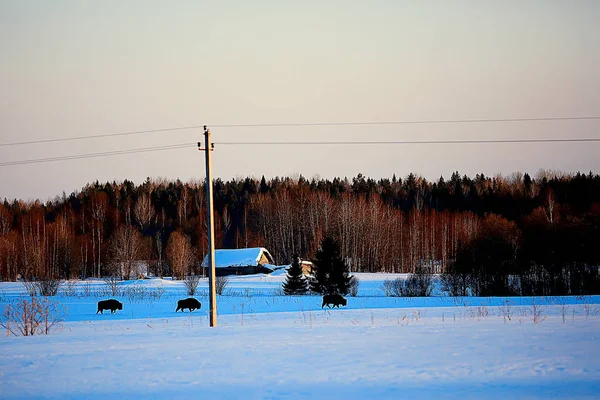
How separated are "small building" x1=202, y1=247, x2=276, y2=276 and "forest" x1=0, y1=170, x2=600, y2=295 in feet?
14.1

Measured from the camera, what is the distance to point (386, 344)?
1321 centimetres

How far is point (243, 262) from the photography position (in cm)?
7425

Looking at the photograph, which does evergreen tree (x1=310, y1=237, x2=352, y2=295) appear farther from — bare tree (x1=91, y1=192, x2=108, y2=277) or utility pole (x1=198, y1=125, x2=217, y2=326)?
bare tree (x1=91, y1=192, x2=108, y2=277)

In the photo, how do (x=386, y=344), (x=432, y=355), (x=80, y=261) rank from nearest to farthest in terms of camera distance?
(x=432, y=355), (x=386, y=344), (x=80, y=261)

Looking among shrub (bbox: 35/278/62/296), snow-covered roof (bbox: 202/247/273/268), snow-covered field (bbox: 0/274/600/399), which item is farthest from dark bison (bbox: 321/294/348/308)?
snow-covered roof (bbox: 202/247/273/268)

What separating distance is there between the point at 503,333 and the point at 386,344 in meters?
3.15

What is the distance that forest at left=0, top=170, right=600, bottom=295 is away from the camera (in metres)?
42.8

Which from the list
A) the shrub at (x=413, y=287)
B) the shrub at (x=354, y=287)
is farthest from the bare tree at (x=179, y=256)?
the shrub at (x=413, y=287)

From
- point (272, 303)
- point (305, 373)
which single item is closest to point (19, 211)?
point (272, 303)

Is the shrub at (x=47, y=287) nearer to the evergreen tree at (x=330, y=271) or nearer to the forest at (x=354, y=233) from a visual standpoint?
the forest at (x=354, y=233)

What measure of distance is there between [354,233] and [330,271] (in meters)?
38.0

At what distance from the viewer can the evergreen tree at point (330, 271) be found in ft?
139

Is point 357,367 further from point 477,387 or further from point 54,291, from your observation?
point 54,291

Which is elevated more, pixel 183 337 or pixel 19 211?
pixel 19 211
